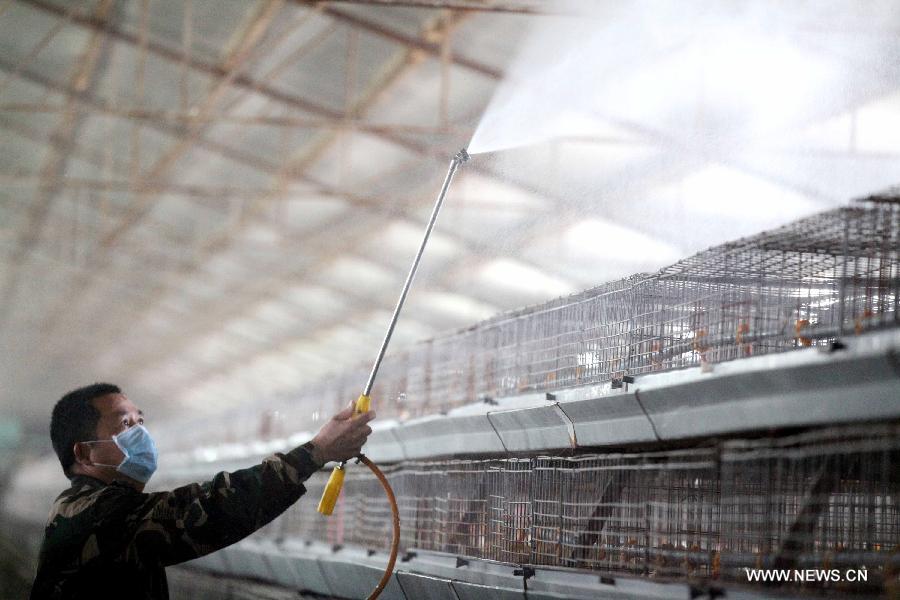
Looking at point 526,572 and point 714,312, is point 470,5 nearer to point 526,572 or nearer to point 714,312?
point 714,312

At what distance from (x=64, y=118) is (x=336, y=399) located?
11004 millimetres

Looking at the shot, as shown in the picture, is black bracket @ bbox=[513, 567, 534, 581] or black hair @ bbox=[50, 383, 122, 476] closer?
black hair @ bbox=[50, 383, 122, 476]

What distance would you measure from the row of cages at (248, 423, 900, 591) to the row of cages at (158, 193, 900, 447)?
45cm

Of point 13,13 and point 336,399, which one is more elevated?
point 13,13

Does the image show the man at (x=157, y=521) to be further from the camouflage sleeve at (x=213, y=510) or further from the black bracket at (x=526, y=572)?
the black bracket at (x=526, y=572)

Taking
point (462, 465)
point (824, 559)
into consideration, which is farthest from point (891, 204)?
point (462, 465)

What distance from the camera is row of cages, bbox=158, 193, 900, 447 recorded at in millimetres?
4766

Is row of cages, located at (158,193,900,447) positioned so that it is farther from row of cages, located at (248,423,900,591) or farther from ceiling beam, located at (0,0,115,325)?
ceiling beam, located at (0,0,115,325)

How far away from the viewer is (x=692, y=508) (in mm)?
5648

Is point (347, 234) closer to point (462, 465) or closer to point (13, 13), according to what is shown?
point (13, 13)

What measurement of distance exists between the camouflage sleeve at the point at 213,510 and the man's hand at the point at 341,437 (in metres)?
0.05

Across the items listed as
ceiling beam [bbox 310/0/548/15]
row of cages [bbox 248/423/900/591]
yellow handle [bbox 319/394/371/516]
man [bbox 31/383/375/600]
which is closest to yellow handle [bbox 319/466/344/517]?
yellow handle [bbox 319/394/371/516]

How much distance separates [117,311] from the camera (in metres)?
36.6

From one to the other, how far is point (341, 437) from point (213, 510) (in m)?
0.55
